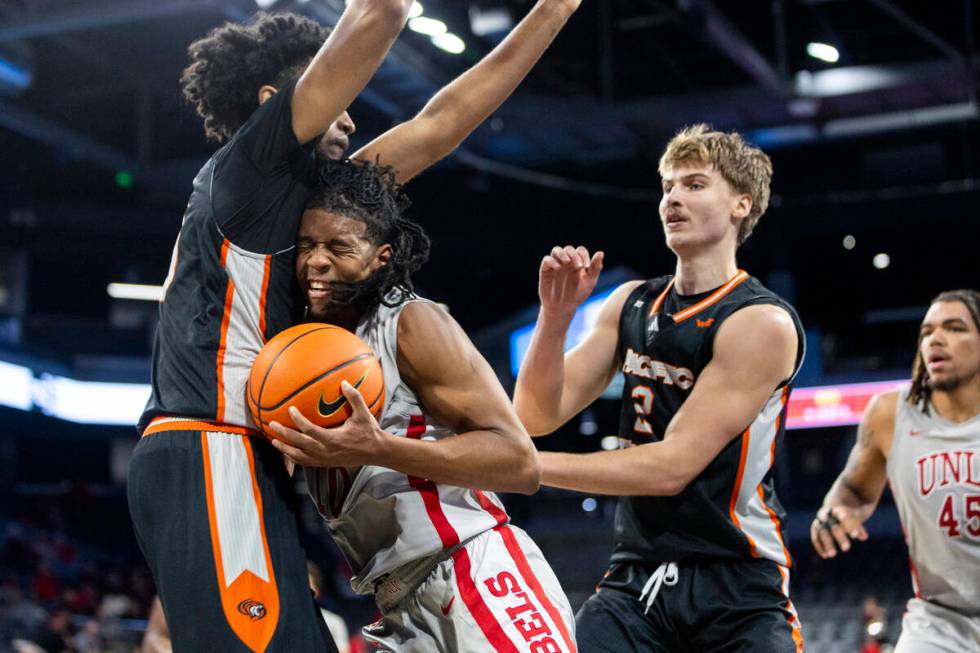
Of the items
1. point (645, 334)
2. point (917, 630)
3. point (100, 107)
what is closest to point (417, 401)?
point (645, 334)

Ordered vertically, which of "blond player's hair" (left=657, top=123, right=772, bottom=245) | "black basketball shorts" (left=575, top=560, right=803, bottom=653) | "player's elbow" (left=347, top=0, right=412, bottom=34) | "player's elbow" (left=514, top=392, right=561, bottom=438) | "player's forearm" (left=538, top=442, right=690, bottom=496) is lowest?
"black basketball shorts" (left=575, top=560, right=803, bottom=653)

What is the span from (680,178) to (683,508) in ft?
3.90

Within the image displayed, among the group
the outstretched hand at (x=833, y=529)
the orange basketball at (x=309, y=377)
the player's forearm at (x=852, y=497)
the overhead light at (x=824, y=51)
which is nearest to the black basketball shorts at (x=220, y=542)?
the orange basketball at (x=309, y=377)

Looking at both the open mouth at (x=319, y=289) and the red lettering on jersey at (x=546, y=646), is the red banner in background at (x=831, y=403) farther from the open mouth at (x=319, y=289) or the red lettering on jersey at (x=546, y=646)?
the open mouth at (x=319, y=289)

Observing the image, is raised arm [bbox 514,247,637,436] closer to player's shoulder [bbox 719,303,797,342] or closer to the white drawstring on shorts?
player's shoulder [bbox 719,303,797,342]

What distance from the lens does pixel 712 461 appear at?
374 cm

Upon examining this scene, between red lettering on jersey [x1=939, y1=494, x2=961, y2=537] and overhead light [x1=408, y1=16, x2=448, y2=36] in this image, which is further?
overhead light [x1=408, y1=16, x2=448, y2=36]

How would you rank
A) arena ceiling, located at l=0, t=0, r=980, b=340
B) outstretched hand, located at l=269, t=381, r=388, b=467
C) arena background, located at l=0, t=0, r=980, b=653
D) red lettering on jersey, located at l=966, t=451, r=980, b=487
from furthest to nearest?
arena background, located at l=0, t=0, r=980, b=653 → arena ceiling, located at l=0, t=0, r=980, b=340 → red lettering on jersey, located at l=966, t=451, r=980, b=487 → outstretched hand, located at l=269, t=381, r=388, b=467

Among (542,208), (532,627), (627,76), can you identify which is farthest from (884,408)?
(542,208)

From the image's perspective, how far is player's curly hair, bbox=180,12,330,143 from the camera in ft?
10.5

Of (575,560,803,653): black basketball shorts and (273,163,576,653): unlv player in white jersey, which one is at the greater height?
(273,163,576,653): unlv player in white jersey

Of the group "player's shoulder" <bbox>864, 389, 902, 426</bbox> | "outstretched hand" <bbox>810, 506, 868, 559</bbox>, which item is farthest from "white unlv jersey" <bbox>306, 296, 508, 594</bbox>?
"player's shoulder" <bbox>864, 389, 902, 426</bbox>

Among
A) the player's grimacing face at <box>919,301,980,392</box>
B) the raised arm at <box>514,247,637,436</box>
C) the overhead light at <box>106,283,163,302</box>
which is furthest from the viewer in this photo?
the overhead light at <box>106,283,163,302</box>

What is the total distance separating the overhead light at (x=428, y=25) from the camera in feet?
46.0
